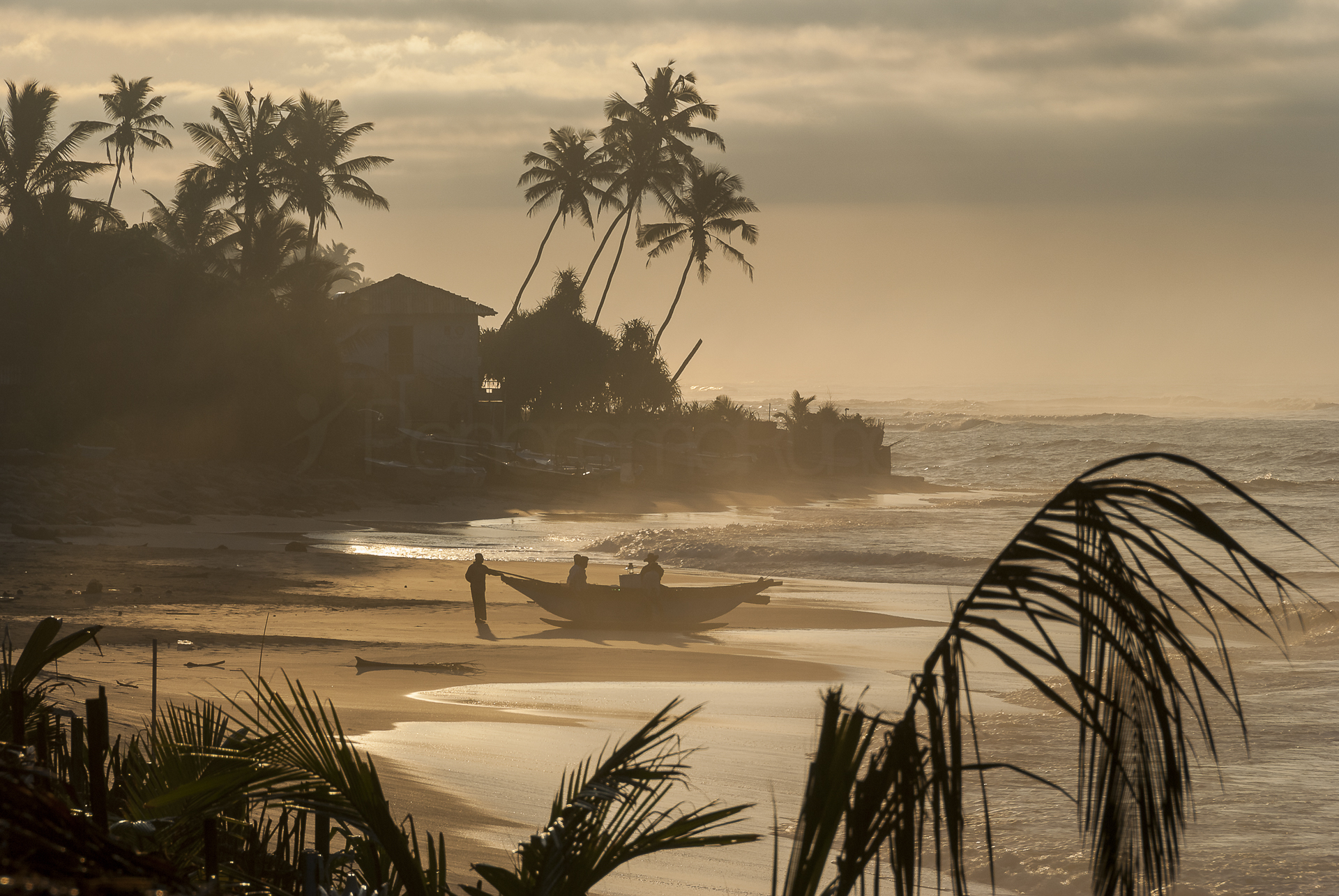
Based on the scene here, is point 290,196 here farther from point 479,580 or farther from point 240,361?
point 479,580

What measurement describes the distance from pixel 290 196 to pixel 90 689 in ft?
130

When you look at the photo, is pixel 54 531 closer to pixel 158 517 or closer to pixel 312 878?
pixel 158 517

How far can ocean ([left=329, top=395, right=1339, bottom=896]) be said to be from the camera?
7.50 meters

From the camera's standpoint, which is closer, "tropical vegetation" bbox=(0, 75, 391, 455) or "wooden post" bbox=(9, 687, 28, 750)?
"wooden post" bbox=(9, 687, 28, 750)

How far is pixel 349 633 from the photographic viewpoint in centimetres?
1523

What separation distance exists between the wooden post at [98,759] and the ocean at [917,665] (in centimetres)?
180

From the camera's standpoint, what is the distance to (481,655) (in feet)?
46.4

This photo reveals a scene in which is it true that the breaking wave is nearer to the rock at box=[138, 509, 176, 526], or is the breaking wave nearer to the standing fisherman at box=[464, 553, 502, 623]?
the rock at box=[138, 509, 176, 526]

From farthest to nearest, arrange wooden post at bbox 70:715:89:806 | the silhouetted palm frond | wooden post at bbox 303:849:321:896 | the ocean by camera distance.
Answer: the ocean → wooden post at bbox 70:715:89:806 → wooden post at bbox 303:849:321:896 → the silhouetted palm frond

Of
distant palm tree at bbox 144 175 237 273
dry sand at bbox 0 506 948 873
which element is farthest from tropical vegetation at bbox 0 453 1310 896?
distant palm tree at bbox 144 175 237 273

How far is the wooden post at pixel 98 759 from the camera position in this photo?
2.47 m

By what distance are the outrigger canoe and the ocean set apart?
0.71 m

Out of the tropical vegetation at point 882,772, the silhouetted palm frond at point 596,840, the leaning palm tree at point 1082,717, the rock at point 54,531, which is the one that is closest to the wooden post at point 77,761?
the tropical vegetation at point 882,772

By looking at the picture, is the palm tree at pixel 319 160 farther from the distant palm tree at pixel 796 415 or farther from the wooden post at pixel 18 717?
the wooden post at pixel 18 717
